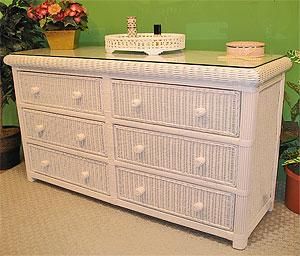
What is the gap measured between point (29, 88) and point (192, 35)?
0.91 metres

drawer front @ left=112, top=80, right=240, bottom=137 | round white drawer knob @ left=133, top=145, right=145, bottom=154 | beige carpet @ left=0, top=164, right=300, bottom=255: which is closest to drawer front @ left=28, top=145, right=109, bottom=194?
beige carpet @ left=0, top=164, right=300, bottom=255

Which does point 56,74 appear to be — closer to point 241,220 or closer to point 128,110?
point 128,110

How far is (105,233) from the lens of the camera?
1.63 metres

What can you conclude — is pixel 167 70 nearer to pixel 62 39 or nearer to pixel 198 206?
pixel 198 206

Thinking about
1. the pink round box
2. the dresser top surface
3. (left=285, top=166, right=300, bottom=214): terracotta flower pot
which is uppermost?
the pink round box

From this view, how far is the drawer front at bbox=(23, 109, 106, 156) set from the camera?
1.78m

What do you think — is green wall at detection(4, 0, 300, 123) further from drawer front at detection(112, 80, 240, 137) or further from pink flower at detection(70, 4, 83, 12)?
drawer front at detection(112, 80, 240, 137)

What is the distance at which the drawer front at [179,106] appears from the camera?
4.51 ft

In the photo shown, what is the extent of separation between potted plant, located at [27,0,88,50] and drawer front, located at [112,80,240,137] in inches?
22.4

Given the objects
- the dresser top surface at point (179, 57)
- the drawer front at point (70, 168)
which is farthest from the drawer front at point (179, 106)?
the drawer front at point (70, 168)

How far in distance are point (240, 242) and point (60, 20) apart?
1430 millimetres

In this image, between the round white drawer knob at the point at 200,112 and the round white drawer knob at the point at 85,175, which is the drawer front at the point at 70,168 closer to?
the round white drawer knob at the point at 85,175

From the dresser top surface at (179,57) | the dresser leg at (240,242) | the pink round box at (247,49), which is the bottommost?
the dresser leg at (240,242)

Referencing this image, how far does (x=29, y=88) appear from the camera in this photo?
196cm
